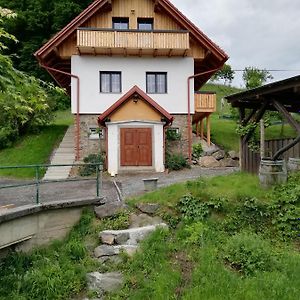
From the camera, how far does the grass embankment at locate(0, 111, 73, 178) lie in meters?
18.3

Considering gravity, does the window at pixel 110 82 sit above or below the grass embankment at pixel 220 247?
above

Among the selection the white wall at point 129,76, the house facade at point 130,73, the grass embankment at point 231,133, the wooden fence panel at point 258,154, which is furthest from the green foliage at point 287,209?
the grass embankment at point 231,133

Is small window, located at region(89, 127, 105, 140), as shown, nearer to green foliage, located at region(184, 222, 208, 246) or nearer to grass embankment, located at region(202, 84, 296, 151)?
grass embankment, located at region(202, 84, 296, 151)

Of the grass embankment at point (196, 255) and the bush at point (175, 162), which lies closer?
the grass embankment at point (196, 255)

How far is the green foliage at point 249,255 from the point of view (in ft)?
24.1

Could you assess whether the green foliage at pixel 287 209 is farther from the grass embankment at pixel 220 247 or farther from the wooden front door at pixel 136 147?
the wooden front door at pixel 136 147

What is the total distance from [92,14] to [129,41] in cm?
243

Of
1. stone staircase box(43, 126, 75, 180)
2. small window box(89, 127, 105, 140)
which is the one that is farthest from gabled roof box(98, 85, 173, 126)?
stone staircase box(43, 126, 75, 180)

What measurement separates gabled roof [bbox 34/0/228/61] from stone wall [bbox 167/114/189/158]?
3.92 m

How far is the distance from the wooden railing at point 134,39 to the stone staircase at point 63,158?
5773mm

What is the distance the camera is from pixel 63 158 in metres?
19.3

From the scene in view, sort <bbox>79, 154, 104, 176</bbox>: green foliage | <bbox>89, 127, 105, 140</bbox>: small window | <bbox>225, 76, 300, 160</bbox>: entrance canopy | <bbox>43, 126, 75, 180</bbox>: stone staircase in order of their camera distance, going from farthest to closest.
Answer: <bbox>89, 127, 105, 140</bbox>: small window
<bbox>79, 154, 104, 176</bbox>: green foliage
<bbox>43, 126, 75, 180</bbox>: stone staircase
<bbox>225, 76, 300, 160</bbox>: entrance canopy

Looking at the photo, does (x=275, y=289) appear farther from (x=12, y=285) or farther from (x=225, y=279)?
(x=12, y=285)

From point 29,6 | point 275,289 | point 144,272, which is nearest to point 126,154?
point 144,272
